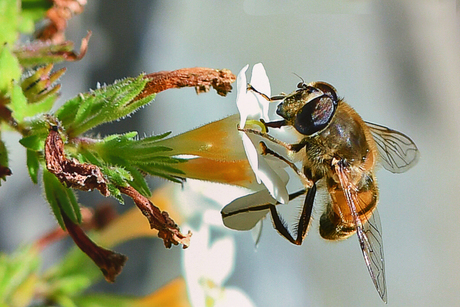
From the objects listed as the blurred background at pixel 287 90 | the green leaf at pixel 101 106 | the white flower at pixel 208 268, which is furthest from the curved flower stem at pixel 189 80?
the blurred background at pixel 287 90

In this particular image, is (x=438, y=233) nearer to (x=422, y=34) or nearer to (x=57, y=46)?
(x=422, y=34)

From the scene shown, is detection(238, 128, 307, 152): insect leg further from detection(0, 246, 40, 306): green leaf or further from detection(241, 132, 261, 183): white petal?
detection(0, 246, 40, 306): green leaf

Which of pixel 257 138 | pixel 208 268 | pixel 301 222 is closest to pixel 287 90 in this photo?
pixel 208 268

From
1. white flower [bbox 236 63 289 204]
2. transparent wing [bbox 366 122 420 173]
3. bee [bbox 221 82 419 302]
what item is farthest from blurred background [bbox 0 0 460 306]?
white flower [bbox 236 63 289 204]

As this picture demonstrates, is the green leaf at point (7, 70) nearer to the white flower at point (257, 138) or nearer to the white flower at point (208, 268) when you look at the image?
the white flower at point (257, 138)

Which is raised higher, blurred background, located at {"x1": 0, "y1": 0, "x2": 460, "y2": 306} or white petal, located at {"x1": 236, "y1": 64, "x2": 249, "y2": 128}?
white petal, located at {"x1": 236, "y1": 64, "x2": 249, "y2": 128}


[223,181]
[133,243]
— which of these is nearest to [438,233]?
[133,243]

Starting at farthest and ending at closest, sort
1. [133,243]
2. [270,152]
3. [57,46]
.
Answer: [133,243], [57,46], [270,152]
